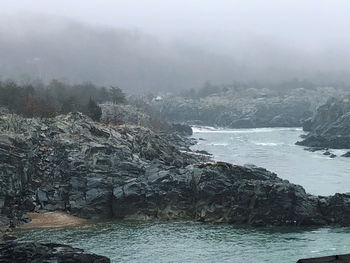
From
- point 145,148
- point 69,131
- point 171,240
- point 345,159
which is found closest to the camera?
point 171,240

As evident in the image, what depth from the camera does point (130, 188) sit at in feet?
322

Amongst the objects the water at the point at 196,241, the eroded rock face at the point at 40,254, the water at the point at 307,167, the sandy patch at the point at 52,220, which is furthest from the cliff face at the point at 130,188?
the eroded rock face at the point at 40,254

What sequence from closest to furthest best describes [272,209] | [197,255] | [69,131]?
[197,255], [272,209], [69,131]

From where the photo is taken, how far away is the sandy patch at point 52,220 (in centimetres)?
8956

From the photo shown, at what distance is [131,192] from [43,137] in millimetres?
27920

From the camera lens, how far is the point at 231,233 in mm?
85562

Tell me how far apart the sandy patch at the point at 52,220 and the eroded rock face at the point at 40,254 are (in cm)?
2816

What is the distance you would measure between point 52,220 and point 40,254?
32625 millimetres

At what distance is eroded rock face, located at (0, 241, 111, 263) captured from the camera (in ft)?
194

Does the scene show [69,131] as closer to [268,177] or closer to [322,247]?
[268,177]

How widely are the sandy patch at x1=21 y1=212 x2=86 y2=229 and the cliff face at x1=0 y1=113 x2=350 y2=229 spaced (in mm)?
1913

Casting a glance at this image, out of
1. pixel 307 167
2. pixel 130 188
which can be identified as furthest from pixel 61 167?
pixel 307 167

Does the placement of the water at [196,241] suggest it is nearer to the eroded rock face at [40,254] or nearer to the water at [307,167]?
the eroded rock face at [40,254]

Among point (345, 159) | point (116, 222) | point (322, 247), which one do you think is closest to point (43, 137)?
point (116, 222)
